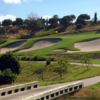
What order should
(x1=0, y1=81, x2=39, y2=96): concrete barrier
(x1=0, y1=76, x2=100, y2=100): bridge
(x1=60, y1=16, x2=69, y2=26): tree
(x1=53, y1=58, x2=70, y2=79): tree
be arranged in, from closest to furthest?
(x1=0, y1=76, x2=100, y2=100): bridge → (x1=0, y1=81, x2=39, y2=96): concrete barrier → (x1=53, y1=58, x2=70, y2=79): tree → (x1=60, y1=16, x2=69, y2=26): tree

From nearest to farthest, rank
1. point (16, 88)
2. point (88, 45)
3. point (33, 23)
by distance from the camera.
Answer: point (16, 88) → point (88, 45) → point (33, 23)

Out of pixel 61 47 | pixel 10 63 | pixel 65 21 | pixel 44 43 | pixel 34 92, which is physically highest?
pixel 65 21

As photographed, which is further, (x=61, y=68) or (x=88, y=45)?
(x=88, y=45)

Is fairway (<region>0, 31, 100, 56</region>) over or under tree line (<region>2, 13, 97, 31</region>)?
under

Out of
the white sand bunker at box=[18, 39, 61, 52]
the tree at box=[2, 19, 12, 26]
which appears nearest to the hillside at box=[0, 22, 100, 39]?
the tree at box=[2, 19, 12, 26]

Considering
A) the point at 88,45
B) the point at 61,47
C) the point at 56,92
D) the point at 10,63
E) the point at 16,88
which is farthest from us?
the point at 88,45

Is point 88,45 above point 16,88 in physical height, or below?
below

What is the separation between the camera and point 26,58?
140 feet

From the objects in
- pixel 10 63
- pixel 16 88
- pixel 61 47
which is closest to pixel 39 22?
pixel 61 47

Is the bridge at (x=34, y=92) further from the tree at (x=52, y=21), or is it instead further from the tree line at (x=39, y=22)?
the tree at (x=52, y=21)

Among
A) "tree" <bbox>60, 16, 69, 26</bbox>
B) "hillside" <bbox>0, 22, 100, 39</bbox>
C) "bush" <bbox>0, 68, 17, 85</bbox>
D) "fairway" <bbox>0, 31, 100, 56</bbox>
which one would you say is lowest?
"fairway" <bbox>0, 31, 100, 56</bbox>

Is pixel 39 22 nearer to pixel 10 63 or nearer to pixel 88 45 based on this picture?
pixel 88 45

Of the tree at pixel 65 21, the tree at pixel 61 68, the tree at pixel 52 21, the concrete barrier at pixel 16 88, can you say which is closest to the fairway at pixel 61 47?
the tree at pixel 61 68

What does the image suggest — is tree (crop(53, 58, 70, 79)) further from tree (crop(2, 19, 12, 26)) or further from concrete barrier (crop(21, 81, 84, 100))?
tree (crop(2, 19, 12, 26))
